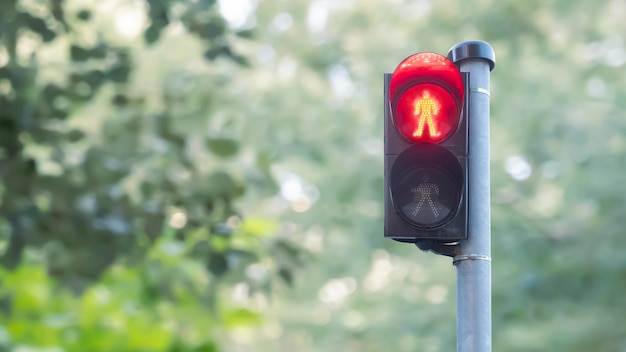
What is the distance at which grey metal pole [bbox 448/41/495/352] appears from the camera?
3146 mm

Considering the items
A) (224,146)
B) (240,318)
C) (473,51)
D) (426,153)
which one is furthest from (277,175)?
(426,153)

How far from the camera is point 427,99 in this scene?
Result: 3.34 meters

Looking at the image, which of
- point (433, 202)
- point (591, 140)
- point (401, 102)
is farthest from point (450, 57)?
point (591, 140)

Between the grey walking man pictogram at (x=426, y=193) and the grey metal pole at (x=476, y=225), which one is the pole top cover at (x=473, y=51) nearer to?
the grey metal pole at (x=476, y=225)

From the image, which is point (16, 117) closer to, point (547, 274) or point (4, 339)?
point (4, 339)

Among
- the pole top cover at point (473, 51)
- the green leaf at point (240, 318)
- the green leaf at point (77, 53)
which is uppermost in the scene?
the green leaf at point (240, 318)

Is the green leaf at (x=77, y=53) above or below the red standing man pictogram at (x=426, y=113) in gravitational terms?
above

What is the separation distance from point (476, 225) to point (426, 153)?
29 cm

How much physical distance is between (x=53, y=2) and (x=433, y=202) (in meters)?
2.87

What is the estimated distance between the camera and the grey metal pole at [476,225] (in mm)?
3146

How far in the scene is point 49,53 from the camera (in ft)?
36.3

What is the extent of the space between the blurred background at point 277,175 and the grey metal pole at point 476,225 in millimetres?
1854

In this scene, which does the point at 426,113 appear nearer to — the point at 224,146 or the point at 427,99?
the point at 427,99

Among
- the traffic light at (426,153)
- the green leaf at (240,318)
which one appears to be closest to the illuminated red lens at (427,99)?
the traffic light at (426,153)
